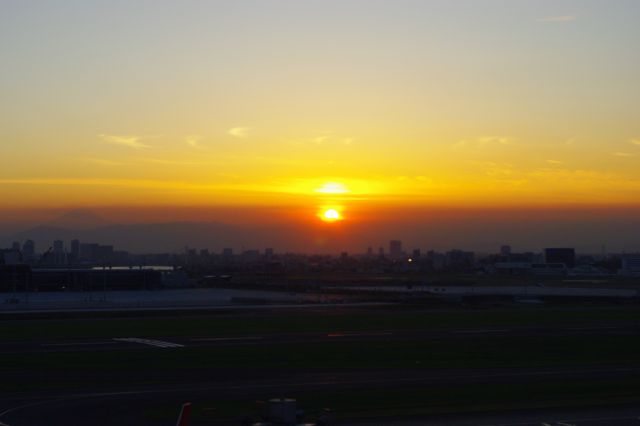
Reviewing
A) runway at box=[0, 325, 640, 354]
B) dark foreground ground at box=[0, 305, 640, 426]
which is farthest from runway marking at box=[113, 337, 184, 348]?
dark foreground ground at box=[0, 305, 640, 426]

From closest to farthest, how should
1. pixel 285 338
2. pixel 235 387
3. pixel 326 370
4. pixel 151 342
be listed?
pixel 235 387 → pixel 326 370 → pixel 151 342 → pixel 285 338

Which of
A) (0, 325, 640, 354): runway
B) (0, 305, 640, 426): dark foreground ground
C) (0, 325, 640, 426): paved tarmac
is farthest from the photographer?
(0, 325, 640, 354): runway

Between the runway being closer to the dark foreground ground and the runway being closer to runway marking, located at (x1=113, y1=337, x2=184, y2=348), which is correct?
runway marking, located at (x1=113, y1=337, x2=184, y2=348)

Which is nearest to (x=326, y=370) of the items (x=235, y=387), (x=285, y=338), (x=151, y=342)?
(x=235, y=387)

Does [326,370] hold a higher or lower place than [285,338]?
lower

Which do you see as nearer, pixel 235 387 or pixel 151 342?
pixel 235 387

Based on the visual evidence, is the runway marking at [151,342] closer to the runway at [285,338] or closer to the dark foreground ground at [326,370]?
the runway at [285,338]

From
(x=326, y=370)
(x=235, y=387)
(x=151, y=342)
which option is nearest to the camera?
(x=235, y=387)

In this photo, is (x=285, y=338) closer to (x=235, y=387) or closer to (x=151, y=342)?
(x=151, y=342)

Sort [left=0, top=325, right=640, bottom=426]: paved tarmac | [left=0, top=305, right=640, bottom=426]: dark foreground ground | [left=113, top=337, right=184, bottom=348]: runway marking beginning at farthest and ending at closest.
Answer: [left=113, top=337, right=184, bottom=348]: runway marking, [left=0, top=305, right=640, bottom=426]: dark foreground ground, [left=0, top=325, right=640, bottom=426]: paved tarmac
